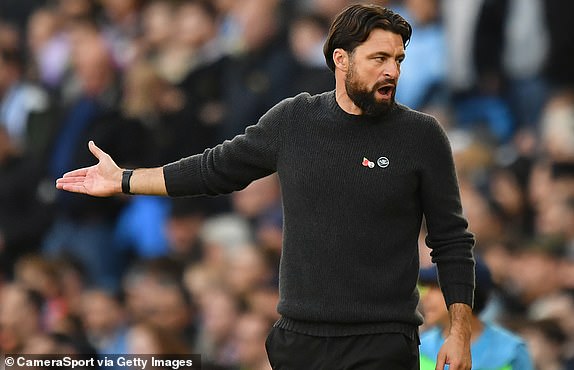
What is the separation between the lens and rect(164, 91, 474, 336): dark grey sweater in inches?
177

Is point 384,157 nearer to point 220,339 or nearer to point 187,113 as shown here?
point 220,339

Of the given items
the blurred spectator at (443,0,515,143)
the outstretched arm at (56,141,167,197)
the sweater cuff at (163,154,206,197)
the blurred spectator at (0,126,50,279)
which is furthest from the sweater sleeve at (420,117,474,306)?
the blurred spectator at (0,126,50,279)

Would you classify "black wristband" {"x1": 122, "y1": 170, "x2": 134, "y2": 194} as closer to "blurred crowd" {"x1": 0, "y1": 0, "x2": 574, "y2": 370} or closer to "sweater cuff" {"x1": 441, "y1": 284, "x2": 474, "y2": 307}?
"sweater cuff" {"x1": 441, "y1": 284, "x2": 474, "y2": 307}

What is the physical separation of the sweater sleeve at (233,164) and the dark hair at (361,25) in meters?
0.30

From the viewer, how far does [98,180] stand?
15.9 ft

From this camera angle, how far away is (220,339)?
8.49 meters

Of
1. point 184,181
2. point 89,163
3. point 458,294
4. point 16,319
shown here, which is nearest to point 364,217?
point 458,294

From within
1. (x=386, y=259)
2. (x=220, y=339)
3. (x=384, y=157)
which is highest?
(x=384, y=157)

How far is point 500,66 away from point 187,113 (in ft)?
7.37

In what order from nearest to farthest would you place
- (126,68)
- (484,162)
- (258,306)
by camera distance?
(258,306) < (484,162) < (126,68)

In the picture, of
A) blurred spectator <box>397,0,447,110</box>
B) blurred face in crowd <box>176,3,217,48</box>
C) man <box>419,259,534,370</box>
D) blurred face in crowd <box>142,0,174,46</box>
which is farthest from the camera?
blurred face in crowd <box>142,0,174,46</box>

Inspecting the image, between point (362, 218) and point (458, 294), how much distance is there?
1.29 feet

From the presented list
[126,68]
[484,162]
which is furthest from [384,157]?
[126,68]

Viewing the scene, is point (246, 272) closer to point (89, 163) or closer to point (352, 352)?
point (89, 163)
